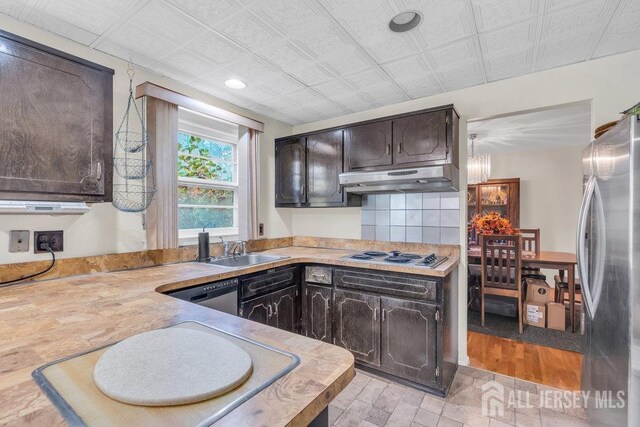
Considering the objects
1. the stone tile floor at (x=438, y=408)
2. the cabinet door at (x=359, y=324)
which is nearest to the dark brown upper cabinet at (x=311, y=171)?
the cabinet door at (x=359, y=324)

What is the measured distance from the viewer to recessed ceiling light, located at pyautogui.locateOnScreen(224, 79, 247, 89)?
2.31 m

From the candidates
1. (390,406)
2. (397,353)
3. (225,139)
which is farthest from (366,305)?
(225,139)

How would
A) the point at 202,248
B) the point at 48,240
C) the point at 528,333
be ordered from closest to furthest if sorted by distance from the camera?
the point at 48,240 → the point at 202,248 → the point at 528,333

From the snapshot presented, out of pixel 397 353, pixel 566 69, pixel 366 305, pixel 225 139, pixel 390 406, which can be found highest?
pixel 566 69

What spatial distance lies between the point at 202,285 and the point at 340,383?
1374 mm

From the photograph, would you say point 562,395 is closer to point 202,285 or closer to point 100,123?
point 202,285

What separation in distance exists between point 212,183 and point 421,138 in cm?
188

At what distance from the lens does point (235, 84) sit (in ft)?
7.77

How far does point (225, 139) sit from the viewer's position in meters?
2.94

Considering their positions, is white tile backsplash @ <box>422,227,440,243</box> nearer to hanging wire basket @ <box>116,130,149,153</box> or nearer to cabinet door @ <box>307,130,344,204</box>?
cabinet door @ <box>307,130,344,204</box>

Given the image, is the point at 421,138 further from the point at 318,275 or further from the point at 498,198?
the point at 498,198

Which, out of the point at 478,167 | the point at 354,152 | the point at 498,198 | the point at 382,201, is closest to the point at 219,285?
the point at 354,152

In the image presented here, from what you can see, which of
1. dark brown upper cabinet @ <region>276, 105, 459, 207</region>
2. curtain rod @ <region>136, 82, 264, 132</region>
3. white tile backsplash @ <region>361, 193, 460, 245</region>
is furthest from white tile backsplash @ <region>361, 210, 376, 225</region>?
curtain rod @ <region>136, 82, 264, 132</region>

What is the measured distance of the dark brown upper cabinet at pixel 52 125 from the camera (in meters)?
1.34
